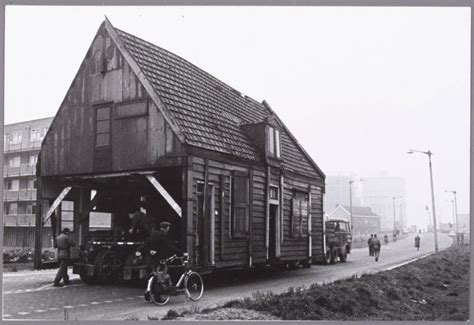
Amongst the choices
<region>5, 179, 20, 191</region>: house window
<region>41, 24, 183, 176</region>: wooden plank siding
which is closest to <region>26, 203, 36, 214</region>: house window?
<region>5, 179, 20, 191</region>: house window

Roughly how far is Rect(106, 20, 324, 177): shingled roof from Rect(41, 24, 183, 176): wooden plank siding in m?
0.46

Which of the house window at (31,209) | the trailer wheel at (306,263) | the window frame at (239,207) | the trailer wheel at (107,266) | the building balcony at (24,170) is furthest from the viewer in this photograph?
the house window at (31,209)

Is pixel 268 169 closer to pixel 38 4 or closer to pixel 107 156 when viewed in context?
pixel 107 156

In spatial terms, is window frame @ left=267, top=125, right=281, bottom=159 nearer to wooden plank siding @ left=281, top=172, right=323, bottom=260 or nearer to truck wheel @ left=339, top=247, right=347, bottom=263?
wooden plank siding @ left=281, top=172, right=323, bottom=260

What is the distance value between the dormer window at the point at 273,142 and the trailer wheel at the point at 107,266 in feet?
21.3

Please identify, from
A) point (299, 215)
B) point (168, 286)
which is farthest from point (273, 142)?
point (168, 286)

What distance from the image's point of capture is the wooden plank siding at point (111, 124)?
15188 mm

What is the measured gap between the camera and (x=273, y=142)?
64.1 ft

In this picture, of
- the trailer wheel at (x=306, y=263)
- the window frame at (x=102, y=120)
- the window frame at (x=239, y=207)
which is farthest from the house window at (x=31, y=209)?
the window frame at (x=239, y=207)

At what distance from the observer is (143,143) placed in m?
15.4

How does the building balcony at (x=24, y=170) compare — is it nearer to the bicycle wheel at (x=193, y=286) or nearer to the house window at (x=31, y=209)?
the house window at (x=31, y=209)

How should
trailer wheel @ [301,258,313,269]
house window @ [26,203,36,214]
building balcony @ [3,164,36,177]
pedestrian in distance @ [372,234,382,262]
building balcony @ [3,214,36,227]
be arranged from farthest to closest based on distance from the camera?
1. pedestrian in distance @ [372,234,382,262]
2. house window @ [26,203,36,214]
3. building balcony @ [3,214,36,227]
4. building balcony @ [3,164,36,177]
5. trailer wheel @ [301,258,313,269]

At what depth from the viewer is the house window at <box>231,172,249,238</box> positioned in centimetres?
1664

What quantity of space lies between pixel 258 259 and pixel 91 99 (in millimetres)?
7433
